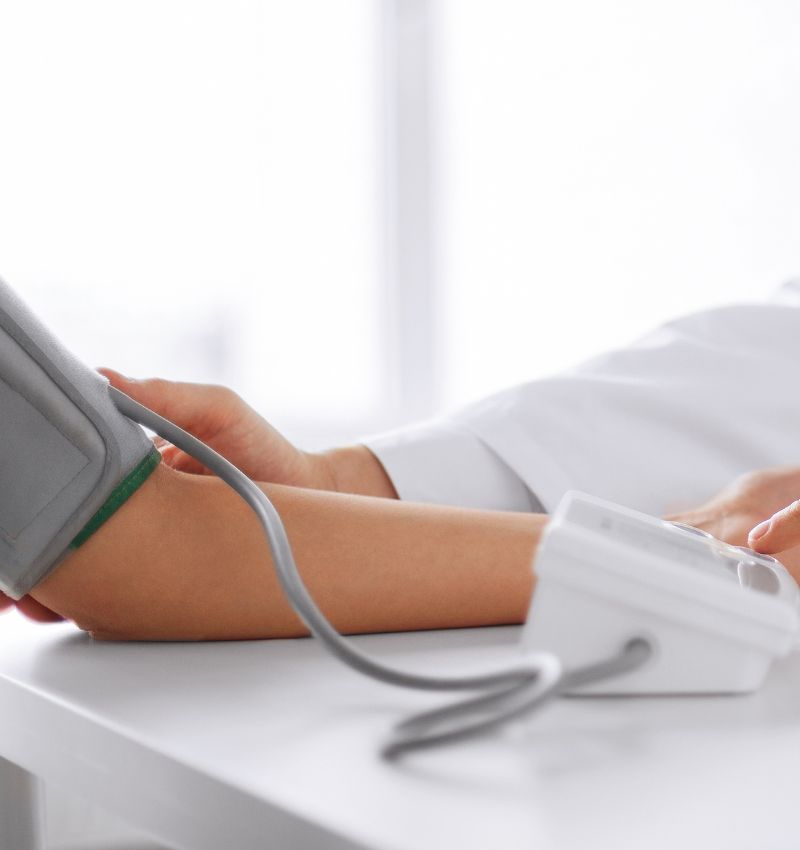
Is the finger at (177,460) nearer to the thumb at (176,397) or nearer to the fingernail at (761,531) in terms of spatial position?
the thumb at (176,397)

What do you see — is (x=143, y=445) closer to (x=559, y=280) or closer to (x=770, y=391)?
(x=770, y=391)

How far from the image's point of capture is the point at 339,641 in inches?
11.2

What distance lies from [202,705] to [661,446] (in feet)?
1.40

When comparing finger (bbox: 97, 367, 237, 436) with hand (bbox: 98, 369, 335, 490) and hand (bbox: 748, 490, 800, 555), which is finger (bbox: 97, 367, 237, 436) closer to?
hand (bbox: 98, 369, 335, 490)

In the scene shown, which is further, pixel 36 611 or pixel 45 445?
pixel 36 611

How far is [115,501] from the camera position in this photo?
398 millimetres

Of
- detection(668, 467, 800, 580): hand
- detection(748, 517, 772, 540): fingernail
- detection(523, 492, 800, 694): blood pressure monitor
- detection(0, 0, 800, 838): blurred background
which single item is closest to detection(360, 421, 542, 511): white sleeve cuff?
detection(668, 467, 800, 580): hand

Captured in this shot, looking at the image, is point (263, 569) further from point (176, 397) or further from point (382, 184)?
point (382, 184)

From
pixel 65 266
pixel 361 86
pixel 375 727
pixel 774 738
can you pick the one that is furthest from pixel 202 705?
pixel 361 86

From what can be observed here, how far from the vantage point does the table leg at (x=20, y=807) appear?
46cm

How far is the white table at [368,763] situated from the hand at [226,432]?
0.50 ft

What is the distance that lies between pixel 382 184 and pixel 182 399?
222 cm

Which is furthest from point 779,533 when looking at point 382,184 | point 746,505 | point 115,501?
point 382,184

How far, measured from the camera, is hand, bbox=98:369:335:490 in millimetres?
500
